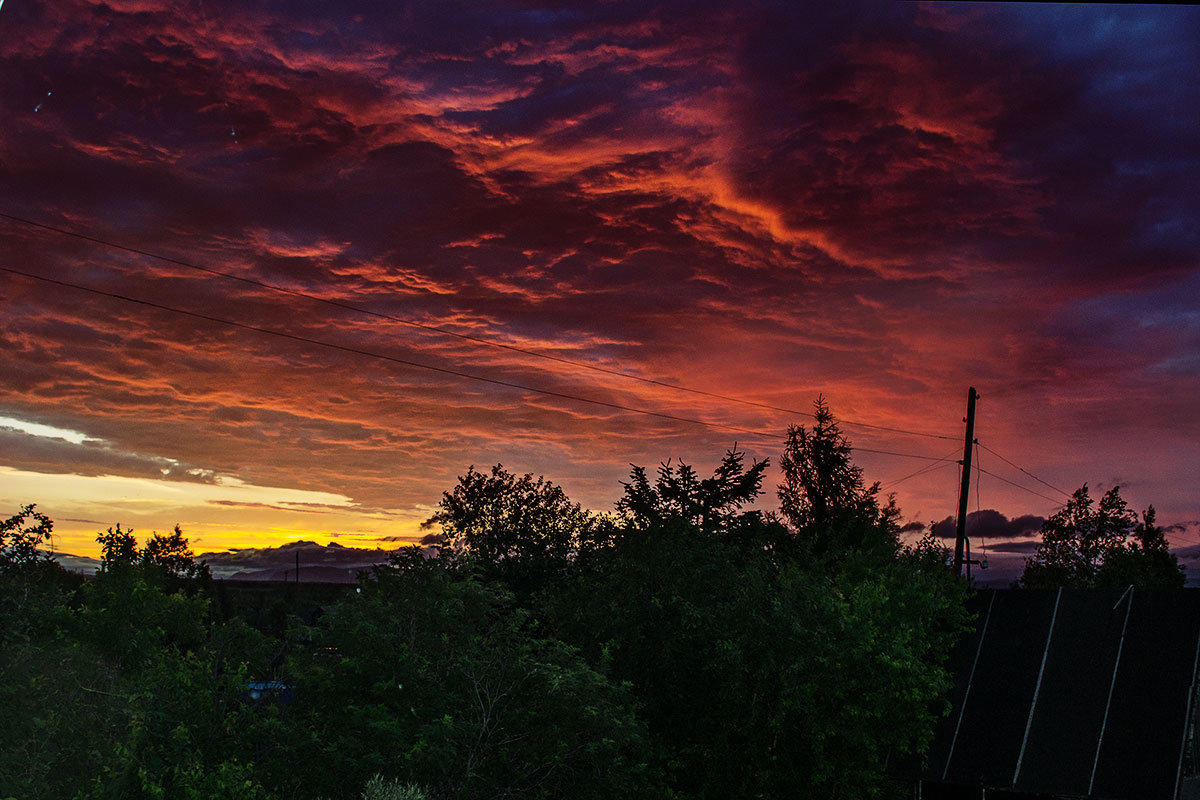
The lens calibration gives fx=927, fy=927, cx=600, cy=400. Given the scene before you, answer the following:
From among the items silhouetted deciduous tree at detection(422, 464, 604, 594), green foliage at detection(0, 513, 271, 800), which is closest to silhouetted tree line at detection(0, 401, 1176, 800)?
green foliage at detection(0, 513, 271, 800)

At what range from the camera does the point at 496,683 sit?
22641 millimetres

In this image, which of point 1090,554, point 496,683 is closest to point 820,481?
point 1090,554

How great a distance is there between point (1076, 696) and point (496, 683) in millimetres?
18013

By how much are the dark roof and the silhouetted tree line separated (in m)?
1.37

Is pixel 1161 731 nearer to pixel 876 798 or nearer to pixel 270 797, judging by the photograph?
pixel 876 798

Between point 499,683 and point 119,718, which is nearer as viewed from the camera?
point 119,718

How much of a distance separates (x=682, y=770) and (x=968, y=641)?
472 inches

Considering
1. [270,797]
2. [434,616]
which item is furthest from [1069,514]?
[270,797]

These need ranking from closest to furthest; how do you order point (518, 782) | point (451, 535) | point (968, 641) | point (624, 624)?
point (518, 782), point (624, 624), point (968, 641), point (451, 535)

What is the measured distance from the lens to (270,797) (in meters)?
19.5

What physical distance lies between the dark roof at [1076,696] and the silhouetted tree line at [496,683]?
Answer: 137 centimetres

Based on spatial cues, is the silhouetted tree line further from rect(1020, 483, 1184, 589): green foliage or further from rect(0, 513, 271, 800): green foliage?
rect(1020, 483, 1184, 589): green foliage

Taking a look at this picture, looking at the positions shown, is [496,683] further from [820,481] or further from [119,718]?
[820,481]

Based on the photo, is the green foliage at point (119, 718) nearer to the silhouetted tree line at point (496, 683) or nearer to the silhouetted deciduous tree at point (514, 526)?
the silhouetted tree line at point (496, 683)
